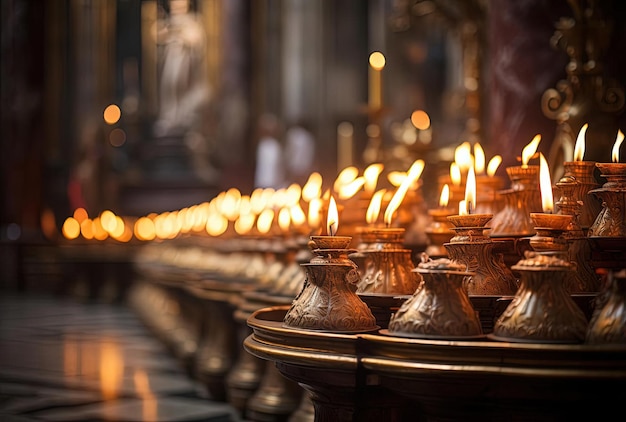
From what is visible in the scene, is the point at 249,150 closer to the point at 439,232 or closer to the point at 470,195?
the point at 439,232

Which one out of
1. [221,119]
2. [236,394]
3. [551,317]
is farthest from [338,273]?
[221,119]

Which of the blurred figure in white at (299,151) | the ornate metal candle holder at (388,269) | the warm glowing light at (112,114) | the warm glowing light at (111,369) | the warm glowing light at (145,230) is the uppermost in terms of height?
the warm glowing light at (112,114)

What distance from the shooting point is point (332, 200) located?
2.54 m

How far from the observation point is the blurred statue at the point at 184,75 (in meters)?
19.2

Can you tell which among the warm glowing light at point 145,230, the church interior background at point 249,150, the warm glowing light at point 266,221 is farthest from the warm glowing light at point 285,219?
the warm glowing light at point 145,230

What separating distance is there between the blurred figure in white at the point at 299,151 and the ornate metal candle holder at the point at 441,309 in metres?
13.5

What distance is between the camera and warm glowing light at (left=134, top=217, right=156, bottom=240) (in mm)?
13648

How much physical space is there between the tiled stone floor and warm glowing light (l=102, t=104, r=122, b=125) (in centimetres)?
1076

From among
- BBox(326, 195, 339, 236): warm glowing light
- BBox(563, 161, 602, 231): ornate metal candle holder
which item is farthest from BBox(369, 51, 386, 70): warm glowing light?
BBox(326, 195, 339, 236): warm glowing light

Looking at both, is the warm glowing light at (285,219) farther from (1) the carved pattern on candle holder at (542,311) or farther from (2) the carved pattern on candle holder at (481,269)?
(1) the carved pattern on candle holder at (542,311)

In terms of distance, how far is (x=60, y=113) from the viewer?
20.5 meters

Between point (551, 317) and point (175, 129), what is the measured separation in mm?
17765

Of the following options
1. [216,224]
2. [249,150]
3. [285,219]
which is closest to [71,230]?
[249,150]

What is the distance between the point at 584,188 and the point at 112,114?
1808 centimetres
